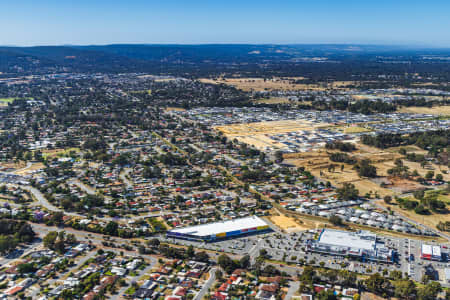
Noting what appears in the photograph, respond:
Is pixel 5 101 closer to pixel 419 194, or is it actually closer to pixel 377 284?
pixel 419 194

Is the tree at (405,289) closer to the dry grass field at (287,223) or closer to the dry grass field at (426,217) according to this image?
the dry grass field at (287,223)

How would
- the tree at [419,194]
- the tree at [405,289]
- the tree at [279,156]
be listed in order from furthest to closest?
the tree at [279,156] → the tree at [419,194] → the tree at [405,289]

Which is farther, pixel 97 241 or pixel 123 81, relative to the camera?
pixel 123 81

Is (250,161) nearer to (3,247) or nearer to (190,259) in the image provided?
(190,259)

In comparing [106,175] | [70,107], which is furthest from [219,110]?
[106,175]

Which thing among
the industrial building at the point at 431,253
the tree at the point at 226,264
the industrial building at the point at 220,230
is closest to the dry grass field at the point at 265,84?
the industrial building at the point at 220,230

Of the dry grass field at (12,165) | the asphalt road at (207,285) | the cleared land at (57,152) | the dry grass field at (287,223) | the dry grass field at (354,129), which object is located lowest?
the asphalt road at (207,285)
